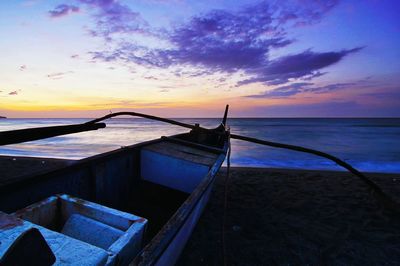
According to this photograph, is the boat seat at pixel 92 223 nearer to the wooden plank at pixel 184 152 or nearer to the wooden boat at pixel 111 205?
the wooden boat at pixel 111 205

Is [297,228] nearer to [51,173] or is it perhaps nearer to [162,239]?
[162,239]

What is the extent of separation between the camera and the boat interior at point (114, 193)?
6.32 feet

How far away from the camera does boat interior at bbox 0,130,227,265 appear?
193 centimetres

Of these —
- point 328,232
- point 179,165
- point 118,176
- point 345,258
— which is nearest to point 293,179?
point 328,232

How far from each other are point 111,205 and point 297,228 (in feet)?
11.0

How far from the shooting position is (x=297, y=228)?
418cm

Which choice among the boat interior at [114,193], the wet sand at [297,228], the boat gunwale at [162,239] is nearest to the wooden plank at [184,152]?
the boat interior at [114,193]

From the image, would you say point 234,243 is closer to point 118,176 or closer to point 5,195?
point 118,176

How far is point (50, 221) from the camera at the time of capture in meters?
2.16

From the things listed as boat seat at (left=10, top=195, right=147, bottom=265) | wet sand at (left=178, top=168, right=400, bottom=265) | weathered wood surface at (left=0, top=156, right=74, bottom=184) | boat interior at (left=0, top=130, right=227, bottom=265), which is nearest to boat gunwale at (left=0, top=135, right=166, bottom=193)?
boat interior at (left=0, top=130, right=227, bottom=265)

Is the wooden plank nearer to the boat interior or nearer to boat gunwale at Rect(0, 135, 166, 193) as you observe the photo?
the boat interior

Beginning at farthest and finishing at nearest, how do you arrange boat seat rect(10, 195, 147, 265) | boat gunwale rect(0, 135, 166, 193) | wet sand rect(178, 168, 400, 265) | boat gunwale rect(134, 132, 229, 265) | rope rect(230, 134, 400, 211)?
rope rect(230, 134, 400, 211) < wet sand rect(178, 168, 400, 265) < boat gunwale rect(0, 135, 166, 193) < boat seat rect(10, 195, 147, 265) < boat gunwale rect(134, 132, 229, 265)

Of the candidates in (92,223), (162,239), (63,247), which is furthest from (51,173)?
(162,239)

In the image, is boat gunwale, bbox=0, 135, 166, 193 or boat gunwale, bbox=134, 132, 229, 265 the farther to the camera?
boat gunwale, bbox=0, 135, 166, 193
